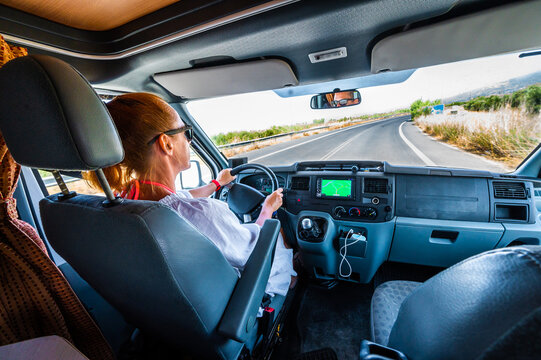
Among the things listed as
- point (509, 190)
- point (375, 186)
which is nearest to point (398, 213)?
point (375, 186)

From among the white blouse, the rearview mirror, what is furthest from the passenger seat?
the rearview mirror

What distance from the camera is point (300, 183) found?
8.38 feet

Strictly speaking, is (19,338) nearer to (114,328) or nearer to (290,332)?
(114,328)

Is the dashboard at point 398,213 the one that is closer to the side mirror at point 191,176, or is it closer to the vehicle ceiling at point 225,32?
the vehicle ceiling at point 225,32

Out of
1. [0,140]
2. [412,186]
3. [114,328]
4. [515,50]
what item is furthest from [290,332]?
[515,50]

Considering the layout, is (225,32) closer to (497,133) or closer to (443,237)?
(443,237)

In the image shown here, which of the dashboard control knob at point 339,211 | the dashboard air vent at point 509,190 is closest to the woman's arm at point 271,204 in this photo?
the dashboard control knob at point 339,211

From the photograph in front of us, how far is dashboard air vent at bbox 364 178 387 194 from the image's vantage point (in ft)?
7.18

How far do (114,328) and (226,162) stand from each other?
82.7 inches

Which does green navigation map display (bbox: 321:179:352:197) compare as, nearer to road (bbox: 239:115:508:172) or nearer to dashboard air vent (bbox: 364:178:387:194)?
dashboard air vent (bbox: 364:178:387:194)

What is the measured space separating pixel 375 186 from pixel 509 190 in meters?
1.02

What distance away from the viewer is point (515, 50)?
163 centimetres

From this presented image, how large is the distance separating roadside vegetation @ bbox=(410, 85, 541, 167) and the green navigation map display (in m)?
1.38

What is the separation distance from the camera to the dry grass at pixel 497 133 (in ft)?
6.68
